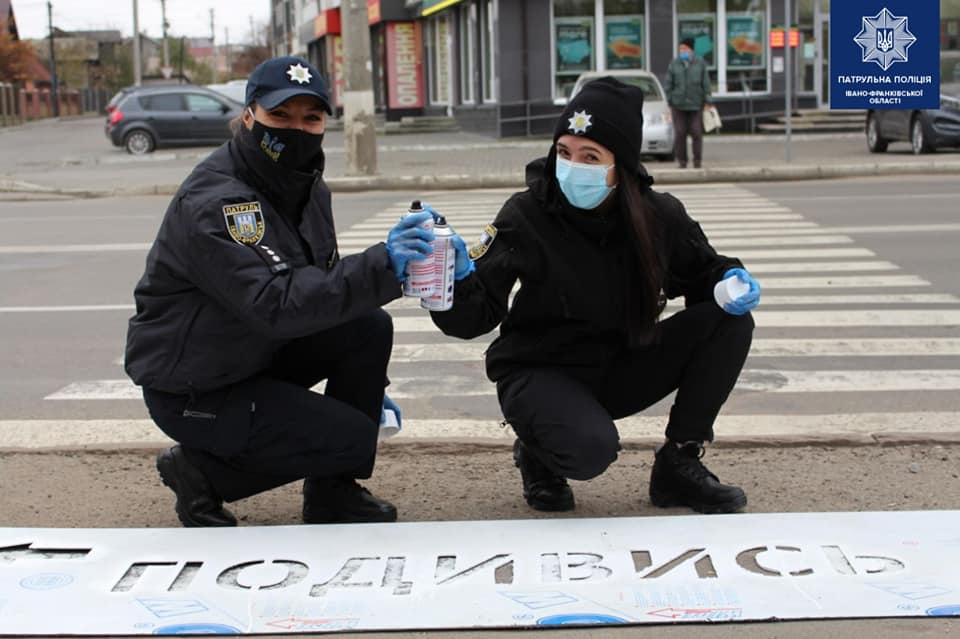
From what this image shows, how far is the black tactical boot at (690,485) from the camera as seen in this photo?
4215 mm

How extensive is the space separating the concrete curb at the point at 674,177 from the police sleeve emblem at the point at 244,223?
560 inches

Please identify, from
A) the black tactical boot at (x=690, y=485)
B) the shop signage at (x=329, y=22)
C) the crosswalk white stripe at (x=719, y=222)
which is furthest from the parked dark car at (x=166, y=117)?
the black tactical boot at (x=690, y=485)

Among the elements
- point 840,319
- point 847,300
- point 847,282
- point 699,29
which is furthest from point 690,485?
point 699,29


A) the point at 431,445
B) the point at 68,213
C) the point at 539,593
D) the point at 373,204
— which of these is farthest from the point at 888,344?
the point at 68,213

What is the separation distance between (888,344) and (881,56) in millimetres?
9720

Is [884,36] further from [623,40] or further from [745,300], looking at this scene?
[623,40]

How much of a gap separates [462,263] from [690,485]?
114cm

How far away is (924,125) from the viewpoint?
19.4 metres

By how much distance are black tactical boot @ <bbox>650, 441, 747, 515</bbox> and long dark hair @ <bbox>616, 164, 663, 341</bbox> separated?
1.53 ft

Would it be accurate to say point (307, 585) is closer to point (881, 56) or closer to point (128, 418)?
point (128, 418)

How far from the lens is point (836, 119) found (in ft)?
90.6

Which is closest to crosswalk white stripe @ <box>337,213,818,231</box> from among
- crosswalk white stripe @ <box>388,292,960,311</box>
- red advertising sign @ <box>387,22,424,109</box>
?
crosswalk white stripe @ <box>388,292,960,311</box>

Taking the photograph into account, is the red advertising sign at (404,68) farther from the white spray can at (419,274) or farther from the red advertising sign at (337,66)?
the white spray can at (419,274)

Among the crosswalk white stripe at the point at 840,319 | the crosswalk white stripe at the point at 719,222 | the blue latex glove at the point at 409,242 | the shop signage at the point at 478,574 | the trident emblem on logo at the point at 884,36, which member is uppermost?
the trident emblem on logo at the point at 884,36
